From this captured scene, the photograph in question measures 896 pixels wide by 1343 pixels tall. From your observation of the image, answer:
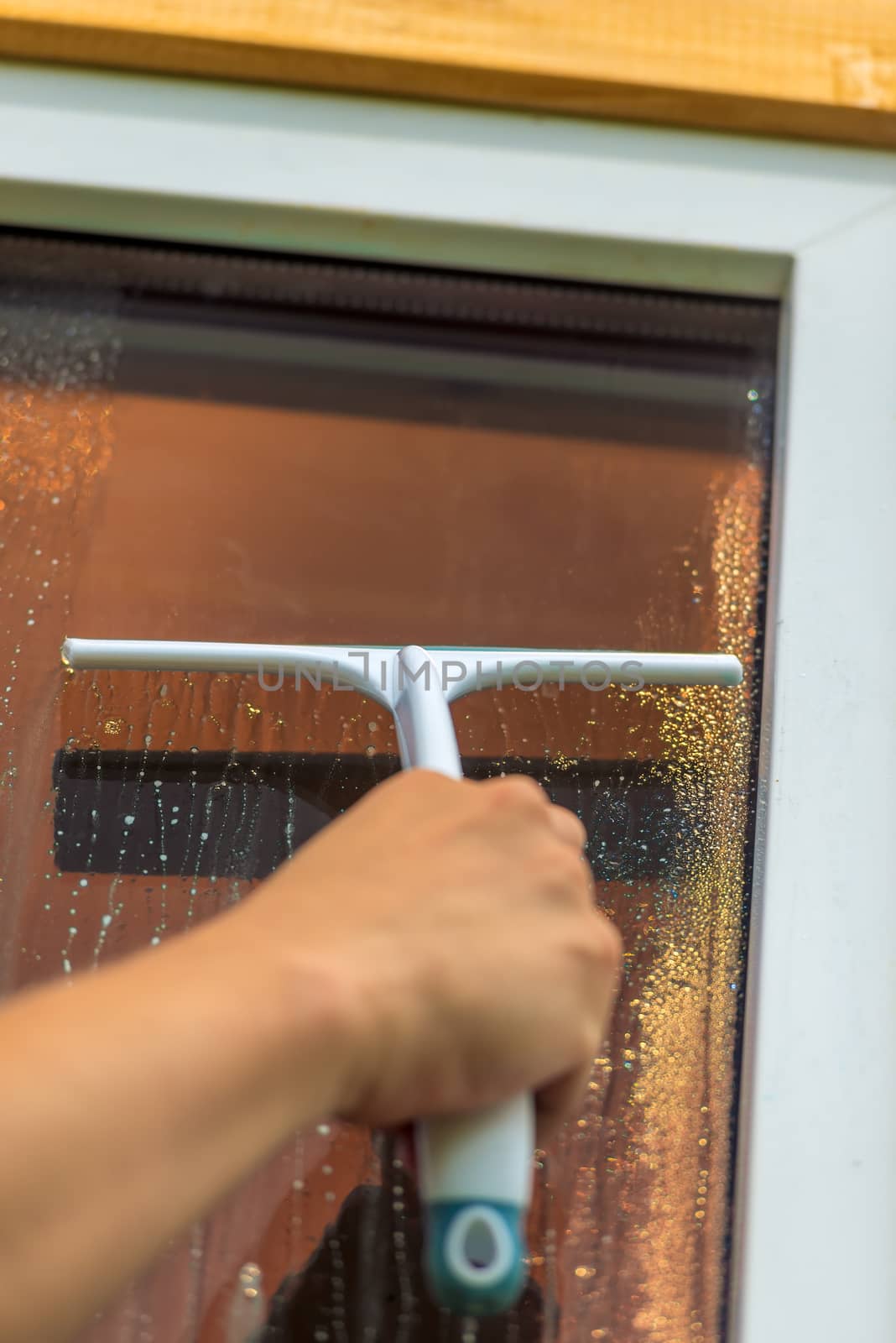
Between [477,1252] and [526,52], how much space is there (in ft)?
1.66

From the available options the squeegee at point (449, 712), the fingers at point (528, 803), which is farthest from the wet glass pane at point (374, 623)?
the fingers at point (528, 803)

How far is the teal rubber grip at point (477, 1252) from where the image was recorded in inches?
10.2

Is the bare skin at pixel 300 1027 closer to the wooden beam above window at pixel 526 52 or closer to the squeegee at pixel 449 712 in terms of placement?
the squeegee at pixel 449 712

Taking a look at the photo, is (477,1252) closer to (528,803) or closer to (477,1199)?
(477,1199)

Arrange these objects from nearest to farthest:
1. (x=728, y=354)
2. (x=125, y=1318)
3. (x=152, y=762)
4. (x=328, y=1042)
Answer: (x=328, y=1042) < (x=125, y=1318) < (x=152, y=762) < (x=728, y=354)

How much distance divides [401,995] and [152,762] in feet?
0.76

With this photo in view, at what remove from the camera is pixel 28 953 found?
42 cm

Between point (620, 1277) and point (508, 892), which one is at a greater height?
point (508, 892)

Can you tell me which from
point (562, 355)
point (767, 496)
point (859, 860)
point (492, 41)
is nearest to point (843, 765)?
point (859, 860)

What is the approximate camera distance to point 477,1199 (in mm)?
265

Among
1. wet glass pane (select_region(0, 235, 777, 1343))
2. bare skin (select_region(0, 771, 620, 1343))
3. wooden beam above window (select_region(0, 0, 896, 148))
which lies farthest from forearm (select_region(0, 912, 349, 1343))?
wooden beam above window (select_region(0, 0, 896, 148))

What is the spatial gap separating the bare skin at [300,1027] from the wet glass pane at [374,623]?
4.3 inches

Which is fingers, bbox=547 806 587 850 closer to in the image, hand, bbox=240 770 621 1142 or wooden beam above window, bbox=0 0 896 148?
hand, bbox=240 770 621 1142

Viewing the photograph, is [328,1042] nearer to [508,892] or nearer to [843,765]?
[508,892]
